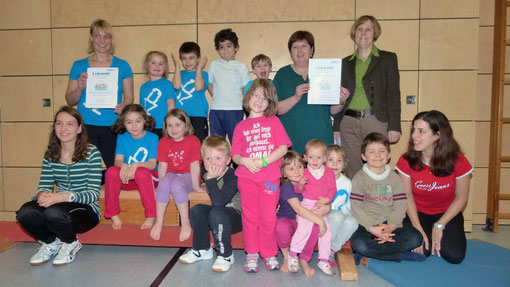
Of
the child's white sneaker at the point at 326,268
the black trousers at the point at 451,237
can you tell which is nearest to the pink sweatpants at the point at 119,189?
the child's white sneaker at the point at 326,268

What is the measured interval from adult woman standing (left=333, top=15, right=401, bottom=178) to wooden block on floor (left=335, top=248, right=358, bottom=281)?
2.32 feet

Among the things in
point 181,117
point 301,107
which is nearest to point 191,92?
point 181,117

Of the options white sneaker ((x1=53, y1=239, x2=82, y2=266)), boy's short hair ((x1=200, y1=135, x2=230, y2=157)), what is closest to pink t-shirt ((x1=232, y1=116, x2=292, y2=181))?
boy's short hair ((x1=200, y1=135, x2=230, y2=157))

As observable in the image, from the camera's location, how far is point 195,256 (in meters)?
2.52

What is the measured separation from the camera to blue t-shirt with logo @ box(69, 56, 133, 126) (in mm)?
3172

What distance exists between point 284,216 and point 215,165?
65cm

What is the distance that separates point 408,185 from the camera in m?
2.57

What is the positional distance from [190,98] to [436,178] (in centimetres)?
232

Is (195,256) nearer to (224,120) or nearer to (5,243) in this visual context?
(224,120)

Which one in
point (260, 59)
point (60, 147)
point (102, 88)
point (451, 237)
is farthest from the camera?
point (260, 59)

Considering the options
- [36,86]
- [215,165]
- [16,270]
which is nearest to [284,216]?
[215,165]

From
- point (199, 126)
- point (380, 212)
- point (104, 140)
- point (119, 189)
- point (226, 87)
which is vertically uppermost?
point (226, 87)

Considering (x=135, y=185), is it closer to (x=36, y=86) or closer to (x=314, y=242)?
(x=314, y=242)

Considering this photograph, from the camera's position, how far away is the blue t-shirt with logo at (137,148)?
9.51 feet
